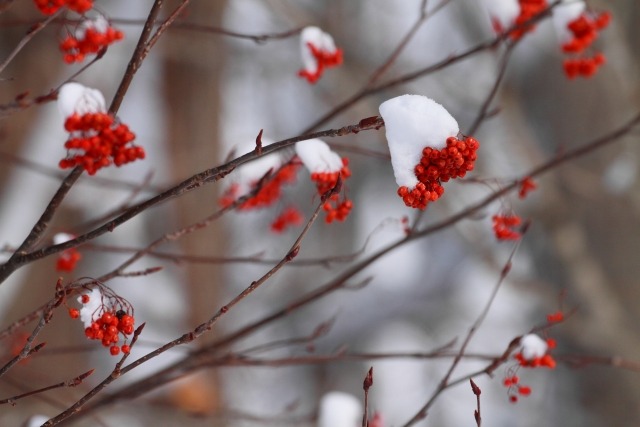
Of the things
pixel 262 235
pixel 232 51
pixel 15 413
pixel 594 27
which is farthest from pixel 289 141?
pixel 262 235

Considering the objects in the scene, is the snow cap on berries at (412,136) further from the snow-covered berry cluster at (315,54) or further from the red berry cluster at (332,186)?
the snow-covered berry cluster at (315,54)

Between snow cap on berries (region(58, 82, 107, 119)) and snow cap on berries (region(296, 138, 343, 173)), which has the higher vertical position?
snow cap on berries (region(296, 138, 343, 173))

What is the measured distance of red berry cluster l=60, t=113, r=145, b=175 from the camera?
A: 2.37ft

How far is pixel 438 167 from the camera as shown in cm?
70

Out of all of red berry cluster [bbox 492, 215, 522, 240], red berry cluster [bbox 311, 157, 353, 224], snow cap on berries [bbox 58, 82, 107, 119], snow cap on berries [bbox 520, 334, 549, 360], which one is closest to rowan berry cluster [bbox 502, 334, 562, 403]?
snow cap on berries [bbox 520, 334, 549, 360]

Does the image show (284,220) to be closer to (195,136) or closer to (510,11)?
(510,11)

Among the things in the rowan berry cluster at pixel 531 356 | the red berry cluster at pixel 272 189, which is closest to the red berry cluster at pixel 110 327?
the red berry cluster at pixel 272 189

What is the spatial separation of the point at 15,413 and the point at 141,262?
1.58 m

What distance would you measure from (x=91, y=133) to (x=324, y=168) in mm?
300

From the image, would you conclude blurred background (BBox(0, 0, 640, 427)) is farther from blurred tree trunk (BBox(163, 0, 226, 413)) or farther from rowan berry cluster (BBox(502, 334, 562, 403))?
rowan berry cluster (BBox(502, 334, 562, 403))

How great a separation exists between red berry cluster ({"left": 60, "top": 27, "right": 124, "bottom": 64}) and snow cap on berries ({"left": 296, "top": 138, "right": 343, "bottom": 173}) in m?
0.30

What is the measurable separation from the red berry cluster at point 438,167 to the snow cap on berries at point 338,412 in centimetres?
80

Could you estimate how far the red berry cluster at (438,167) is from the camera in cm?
68

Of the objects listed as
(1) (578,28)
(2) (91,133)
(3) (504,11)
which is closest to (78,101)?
(2) (91,133)
